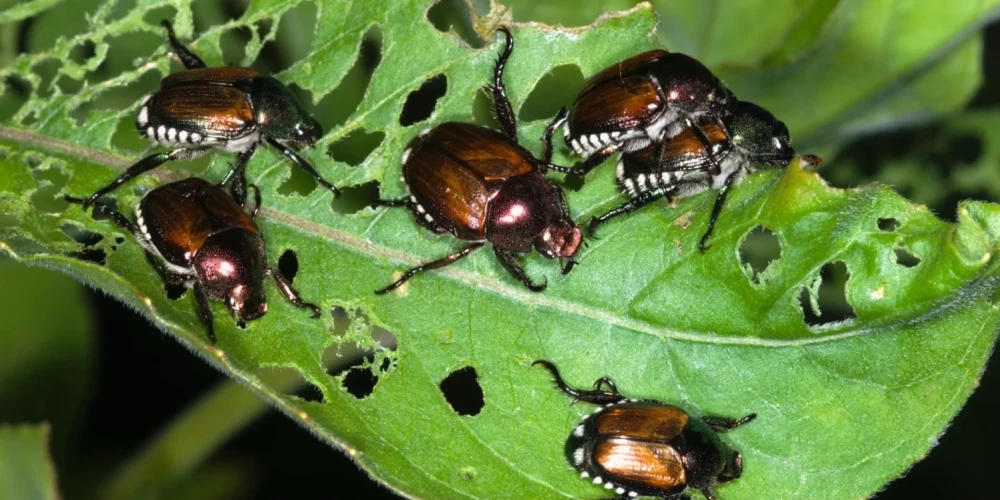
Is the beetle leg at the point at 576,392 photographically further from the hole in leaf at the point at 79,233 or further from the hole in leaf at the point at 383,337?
the hole in leaf at the point at 79,233

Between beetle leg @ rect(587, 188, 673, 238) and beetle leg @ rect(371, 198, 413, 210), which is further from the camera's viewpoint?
beetle leg @ rect(371, 198, 413, 210)

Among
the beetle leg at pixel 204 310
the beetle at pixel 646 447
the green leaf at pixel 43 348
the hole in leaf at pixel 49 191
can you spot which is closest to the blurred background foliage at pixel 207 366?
the green leaf at pixel 43 348

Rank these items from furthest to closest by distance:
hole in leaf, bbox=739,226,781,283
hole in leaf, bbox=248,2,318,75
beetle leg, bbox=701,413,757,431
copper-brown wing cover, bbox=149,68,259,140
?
hole in leaf, bbox=739,226,781,283 → hole in leaf, bbox=248,2,318,75 → copper-brown wing cover, bbox=149,68,259,140 → beetle leg, bbox=701,413,757,431

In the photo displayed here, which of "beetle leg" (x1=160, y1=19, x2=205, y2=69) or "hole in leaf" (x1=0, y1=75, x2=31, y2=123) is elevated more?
"beetle leg" (x1=160, y1=19, x2=205, y2=69)

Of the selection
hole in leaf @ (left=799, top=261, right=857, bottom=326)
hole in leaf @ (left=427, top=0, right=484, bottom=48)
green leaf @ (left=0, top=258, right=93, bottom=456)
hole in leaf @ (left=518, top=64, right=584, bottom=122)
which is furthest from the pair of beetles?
green leaf @ (left=0, top=258, right=93, bottom=456)

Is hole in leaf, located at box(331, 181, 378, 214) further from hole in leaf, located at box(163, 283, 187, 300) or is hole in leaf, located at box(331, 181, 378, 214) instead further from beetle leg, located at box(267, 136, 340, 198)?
hole in leaf, located at box(163, 283, 187, 300)

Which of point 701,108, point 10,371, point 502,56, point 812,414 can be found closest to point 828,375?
point 812,414
